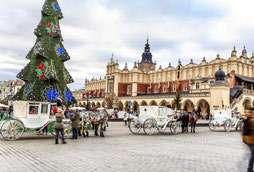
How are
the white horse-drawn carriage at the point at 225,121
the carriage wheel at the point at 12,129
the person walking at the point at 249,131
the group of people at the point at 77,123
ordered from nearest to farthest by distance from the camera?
the person walking at the point at 249,131 → the group of people at the point at 77,123 → the carriage wheel at the point at 12,129 → the white horse-drawn carriage at the point at 225,121

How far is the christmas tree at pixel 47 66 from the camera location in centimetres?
2181

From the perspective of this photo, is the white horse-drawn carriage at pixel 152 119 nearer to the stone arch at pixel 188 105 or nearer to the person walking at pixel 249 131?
the person walking at pixel 249 131

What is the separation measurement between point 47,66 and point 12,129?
6538 millimetres

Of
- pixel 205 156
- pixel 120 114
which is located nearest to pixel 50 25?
pixel 205 156

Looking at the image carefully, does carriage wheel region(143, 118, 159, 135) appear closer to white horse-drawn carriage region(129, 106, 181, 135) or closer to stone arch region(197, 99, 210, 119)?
white horse-drawn carriage region(129, 106, 181, 135)

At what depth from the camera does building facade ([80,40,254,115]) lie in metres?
53.8

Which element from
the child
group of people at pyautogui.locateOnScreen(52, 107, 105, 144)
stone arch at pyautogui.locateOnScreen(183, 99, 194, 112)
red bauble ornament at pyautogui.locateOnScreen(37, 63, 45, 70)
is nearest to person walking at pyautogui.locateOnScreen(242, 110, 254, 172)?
group of people at pyautogui.locateOnScreen(52, 107, 105, 144)

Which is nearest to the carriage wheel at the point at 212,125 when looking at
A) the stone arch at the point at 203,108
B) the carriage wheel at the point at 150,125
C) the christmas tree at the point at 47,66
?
the carriage wheel at the point at 150,125

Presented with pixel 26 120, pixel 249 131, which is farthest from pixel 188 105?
pixel 249 131

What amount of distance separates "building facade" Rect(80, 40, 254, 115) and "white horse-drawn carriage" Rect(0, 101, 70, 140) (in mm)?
32877

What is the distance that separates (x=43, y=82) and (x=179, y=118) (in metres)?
9.27

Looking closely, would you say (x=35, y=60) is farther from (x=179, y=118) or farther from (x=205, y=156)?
(x=205, y=156)

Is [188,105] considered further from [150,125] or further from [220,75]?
[150,125]

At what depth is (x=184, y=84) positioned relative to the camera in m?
77.3
